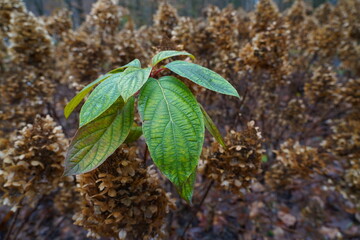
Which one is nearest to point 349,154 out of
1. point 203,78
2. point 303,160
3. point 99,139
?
point 303,160

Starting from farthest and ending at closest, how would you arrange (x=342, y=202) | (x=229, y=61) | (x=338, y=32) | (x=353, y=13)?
(x=353, y=13), (x=338, y=32), (x=342, y=202), (x=229, y=61)

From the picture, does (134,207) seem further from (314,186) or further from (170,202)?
(314,186)

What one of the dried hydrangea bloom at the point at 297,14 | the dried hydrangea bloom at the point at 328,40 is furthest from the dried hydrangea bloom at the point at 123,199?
the dried hydrangea bloom at the point at 297,14

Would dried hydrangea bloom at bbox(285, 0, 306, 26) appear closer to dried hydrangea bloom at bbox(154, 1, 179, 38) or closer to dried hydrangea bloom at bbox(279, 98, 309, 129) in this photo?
dried hydrangea bloom at bbox(279, 98, 309, 129)

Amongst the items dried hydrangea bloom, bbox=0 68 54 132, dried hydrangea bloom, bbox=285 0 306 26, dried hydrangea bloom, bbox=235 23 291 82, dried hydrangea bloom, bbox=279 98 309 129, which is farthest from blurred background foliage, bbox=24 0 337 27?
dried hydrangea bloom, bbox=235 23 291 82

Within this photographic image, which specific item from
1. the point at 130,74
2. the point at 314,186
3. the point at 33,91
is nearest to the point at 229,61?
the point at 130,74

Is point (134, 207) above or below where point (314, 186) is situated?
above
